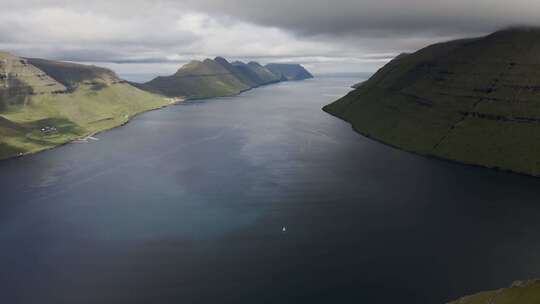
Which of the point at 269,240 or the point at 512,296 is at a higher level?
the point at 512,296

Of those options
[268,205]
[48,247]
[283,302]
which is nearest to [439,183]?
[268,205]

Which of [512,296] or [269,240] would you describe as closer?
[512,296]

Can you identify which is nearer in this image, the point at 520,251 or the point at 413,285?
the point at 413,285

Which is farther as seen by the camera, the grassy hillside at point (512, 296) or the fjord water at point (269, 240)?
the fjord water at point (269, 240)

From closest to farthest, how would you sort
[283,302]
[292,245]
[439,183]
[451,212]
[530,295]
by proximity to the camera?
[530,295], [283,302], [292,245], [451,212], [439,183]

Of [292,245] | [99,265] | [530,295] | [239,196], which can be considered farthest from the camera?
[239,196]

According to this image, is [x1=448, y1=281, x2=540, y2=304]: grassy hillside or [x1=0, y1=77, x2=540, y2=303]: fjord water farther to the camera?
[x1=0, y1=77, x2=540, y2=303]: fjord water

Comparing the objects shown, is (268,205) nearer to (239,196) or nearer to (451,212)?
(239,196)

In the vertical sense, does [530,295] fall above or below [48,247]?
above
